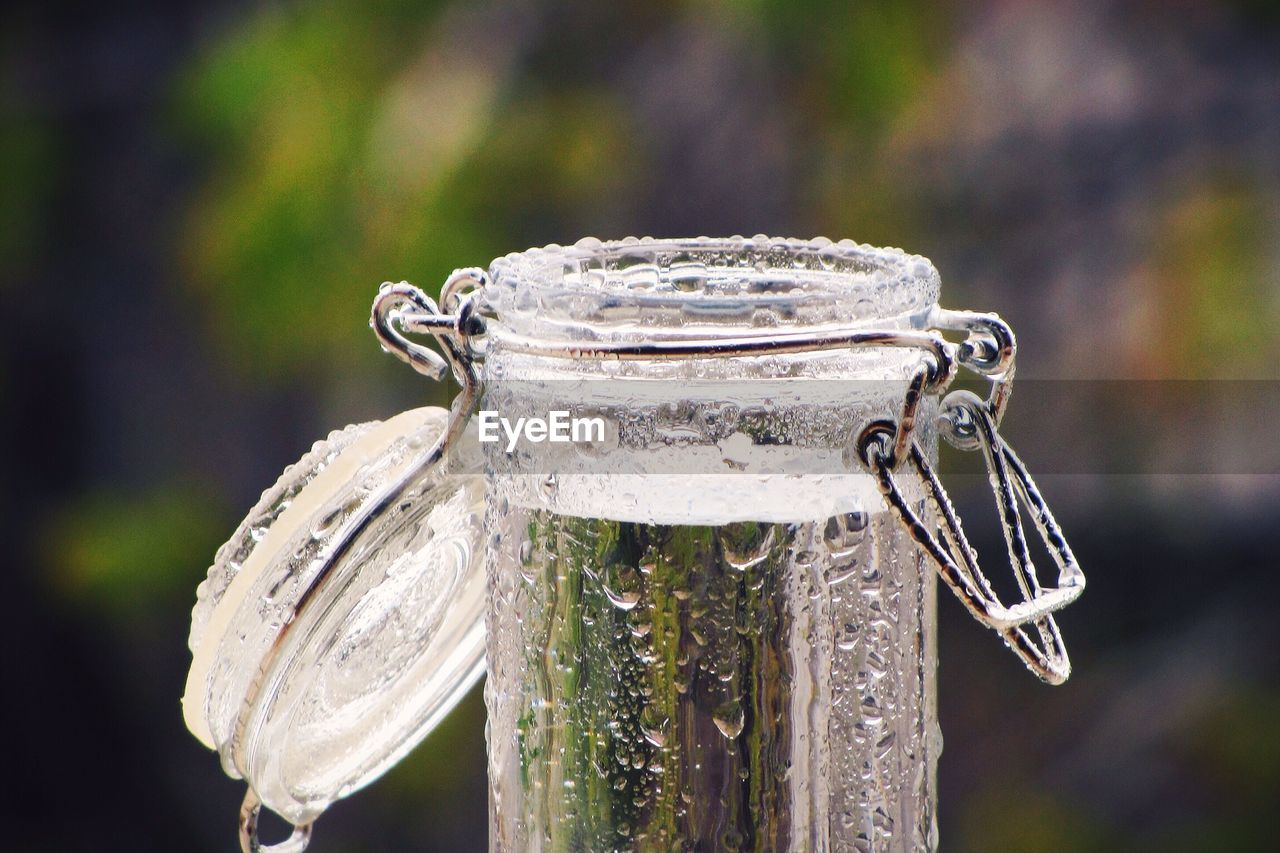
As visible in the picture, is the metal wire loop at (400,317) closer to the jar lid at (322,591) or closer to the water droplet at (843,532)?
the jar lid at (322,591)

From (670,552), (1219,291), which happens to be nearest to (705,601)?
(670,552)

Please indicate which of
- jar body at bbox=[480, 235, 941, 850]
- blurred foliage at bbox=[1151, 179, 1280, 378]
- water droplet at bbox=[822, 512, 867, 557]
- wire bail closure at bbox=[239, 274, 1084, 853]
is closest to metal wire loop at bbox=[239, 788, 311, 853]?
wire bail closure at bbox=[239, 274, 1084, 853]

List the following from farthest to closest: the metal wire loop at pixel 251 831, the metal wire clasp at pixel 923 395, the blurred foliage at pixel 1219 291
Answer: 1. the blurred foliage at pixel 1219 291
2. the metal wire loop at pixel 251 831
3. the metal wire clasp at pixel 923 395

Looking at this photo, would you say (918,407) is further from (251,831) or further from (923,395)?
(251,831)

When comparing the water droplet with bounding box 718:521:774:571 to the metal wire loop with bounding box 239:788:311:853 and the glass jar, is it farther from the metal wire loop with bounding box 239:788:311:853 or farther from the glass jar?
the metal wire loop with bounding box 239:788:311:853

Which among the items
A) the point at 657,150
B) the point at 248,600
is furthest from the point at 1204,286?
the point at 248,600

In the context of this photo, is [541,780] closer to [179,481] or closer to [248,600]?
[248,600]

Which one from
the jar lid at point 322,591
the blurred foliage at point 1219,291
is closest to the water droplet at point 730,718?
the jar lid at point 322,591
